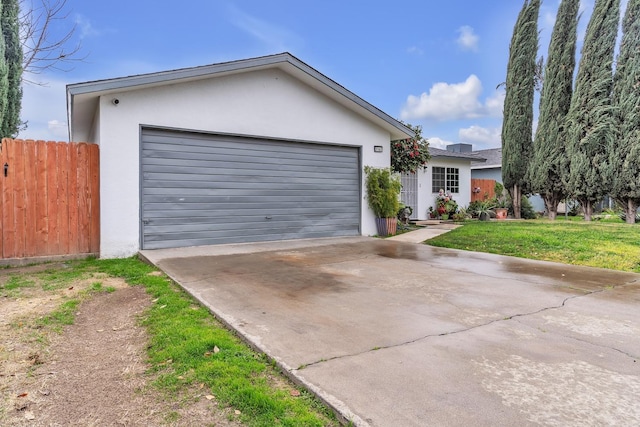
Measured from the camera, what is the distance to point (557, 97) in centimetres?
1403

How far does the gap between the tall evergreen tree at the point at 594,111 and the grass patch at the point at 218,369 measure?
13.8 metres

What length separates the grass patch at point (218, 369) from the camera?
6.57 ft

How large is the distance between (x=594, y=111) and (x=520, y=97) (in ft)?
10.0

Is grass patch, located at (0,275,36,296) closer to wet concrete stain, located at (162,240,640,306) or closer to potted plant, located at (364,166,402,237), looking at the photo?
wet concrete stain, located at (162,240,640,306)

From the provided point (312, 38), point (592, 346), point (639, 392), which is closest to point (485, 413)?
point (639, 392)

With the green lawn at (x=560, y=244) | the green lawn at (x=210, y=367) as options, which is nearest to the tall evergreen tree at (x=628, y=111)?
the green lawn at (x=560, y=244)

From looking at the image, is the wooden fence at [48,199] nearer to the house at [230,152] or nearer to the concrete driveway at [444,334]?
the house at [230,152]

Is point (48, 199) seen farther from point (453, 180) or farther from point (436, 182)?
point (453, 180)

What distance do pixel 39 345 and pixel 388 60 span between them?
43.7 ft

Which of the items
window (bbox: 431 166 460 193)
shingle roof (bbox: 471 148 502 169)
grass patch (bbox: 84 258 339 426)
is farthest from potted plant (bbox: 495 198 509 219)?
grass patch (bbox: 84 258 339 426)

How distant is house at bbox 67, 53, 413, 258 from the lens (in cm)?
712

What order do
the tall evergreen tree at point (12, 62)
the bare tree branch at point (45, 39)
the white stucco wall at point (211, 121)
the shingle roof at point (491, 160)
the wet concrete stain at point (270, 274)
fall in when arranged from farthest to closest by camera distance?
the shingle roof at point (491, 160) < the bare tree branch at point (45, 39) < the tall evergreen tree at point (12, 62) < the white stucco wall at point (211, 121) < the wet concrete stain at point (270, 274)

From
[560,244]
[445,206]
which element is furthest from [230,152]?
[445,206]

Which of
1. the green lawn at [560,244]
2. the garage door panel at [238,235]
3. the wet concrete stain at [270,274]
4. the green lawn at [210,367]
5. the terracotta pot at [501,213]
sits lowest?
the green lawn at [210,367]
